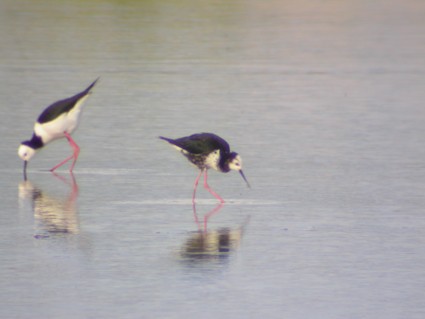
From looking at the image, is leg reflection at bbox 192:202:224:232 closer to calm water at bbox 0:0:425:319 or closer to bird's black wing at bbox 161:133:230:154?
calm water at bbox 0:0:425:319

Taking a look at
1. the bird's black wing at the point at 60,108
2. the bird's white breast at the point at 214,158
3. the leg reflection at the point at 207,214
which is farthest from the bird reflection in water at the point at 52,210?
the bird's black wing at the point at 60,108

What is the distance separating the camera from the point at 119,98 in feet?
51.8

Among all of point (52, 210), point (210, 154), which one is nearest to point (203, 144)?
point (210, 154)

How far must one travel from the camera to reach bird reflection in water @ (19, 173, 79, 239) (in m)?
8.88

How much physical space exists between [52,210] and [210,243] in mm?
1737

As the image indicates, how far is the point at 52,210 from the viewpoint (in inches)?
380

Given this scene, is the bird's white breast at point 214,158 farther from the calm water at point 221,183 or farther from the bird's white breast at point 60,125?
the bird's white breast at point 60,125

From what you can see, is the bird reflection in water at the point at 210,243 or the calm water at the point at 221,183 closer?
A: the calm water at the point at 221,183

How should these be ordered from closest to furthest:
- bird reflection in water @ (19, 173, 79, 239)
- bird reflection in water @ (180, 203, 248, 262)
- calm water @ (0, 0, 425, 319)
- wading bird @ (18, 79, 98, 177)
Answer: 1. calm water @ (0, 0, 425, 319)
2. bird reflection in water @ (180, 203, 248, 262)
3. bird reflection in water @ (19, 173, 79, 239)
4. wading bird @ (18, 79, 98, 177)

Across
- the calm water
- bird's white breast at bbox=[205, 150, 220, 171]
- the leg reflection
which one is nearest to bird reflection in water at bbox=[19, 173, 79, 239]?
the calm water

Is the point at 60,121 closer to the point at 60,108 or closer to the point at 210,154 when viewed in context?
the point at 60,108

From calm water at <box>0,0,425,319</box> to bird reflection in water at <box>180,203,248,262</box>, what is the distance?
2 cm

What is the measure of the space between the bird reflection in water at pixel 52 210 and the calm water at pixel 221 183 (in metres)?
0.02

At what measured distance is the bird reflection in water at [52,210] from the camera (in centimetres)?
888
